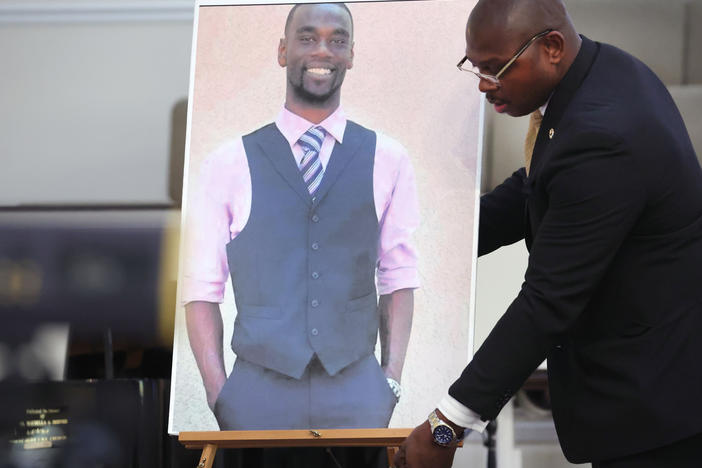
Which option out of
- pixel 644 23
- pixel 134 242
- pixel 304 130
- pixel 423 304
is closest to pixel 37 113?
pixel 134 242

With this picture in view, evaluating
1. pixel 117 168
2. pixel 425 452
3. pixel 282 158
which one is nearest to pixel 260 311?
pixel 282 158

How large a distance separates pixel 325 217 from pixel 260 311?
0.91ft

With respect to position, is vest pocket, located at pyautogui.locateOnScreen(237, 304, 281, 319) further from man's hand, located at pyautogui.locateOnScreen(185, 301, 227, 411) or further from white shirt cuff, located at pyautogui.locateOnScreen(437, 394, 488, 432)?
white shirt cuff, located at pyautogui.locateOnScreen(437, 394, 488, 432)

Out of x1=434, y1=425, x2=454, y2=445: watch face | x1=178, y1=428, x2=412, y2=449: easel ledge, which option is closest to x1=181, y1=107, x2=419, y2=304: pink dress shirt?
x1=178, y1=428, x2=412, y2=449: easel ledge

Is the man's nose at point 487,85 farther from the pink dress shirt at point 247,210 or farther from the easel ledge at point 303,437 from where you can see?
the easel ledge at point 303,437

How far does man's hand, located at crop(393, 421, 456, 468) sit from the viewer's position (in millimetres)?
1706

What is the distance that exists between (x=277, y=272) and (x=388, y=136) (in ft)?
1.45

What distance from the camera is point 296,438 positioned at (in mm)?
2102

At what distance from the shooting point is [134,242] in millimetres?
3738

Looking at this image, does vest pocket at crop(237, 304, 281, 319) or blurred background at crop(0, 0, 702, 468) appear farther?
blurred background at crop(0, 0, 702, 468)

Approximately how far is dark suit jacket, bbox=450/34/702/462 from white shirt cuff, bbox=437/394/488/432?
15 millimetres

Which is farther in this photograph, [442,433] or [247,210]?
[247,210]

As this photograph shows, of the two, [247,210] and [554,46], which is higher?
[554,46]

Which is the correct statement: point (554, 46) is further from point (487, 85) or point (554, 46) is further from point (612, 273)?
point (612, 273)
